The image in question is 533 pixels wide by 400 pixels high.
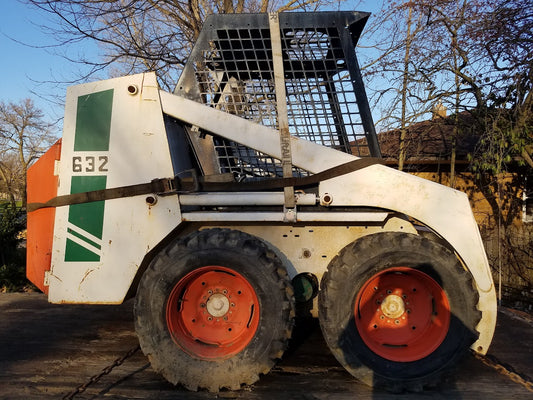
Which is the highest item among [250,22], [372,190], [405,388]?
[250,22]

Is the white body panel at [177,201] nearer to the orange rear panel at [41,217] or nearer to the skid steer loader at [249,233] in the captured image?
the skid steer loader at [249,233]

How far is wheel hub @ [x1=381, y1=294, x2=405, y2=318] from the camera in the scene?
3.22m

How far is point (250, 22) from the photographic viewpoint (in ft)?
11.5

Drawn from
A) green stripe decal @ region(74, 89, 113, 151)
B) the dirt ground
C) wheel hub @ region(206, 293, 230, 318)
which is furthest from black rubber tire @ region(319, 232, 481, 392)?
green stripe decal @ region(74, 89, 113, 151)

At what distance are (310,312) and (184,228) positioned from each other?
4.27 ft

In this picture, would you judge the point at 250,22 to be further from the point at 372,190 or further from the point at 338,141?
the point at 372,190

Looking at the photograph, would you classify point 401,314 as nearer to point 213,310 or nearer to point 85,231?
point 213,310

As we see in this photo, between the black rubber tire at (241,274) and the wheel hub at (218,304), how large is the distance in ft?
1.14

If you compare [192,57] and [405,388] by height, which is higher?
[192,57]

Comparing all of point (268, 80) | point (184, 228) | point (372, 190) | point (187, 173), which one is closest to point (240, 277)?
point (184, 228)

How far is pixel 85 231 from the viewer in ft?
10.7

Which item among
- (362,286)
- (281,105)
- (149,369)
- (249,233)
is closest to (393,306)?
(362,286)

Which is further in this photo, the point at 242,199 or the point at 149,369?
the point at 149,369

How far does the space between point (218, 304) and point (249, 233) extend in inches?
24.4
